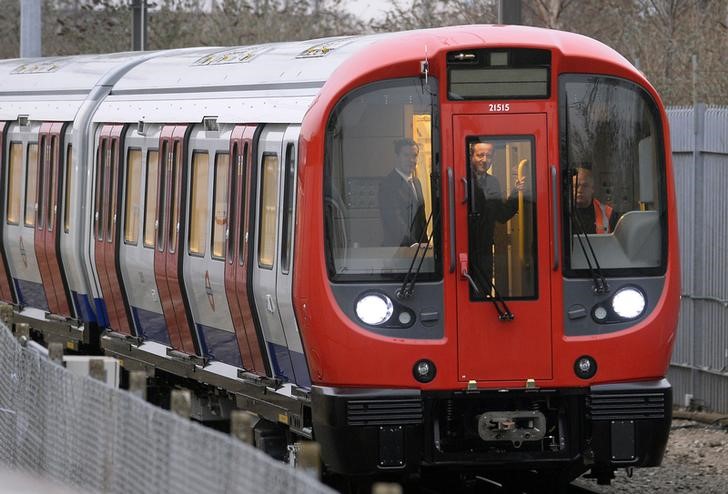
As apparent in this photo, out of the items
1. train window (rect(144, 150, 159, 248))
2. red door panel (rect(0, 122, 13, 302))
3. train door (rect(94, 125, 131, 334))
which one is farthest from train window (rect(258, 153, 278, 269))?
red door panel (rect(0, 122, 13, 302))

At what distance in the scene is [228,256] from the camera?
1242 cm

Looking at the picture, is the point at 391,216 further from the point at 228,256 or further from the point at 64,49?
the point at 64,49

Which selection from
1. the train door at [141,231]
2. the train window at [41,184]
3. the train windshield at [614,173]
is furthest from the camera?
the train window at [41,184]

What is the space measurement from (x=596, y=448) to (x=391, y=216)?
6.02 ft

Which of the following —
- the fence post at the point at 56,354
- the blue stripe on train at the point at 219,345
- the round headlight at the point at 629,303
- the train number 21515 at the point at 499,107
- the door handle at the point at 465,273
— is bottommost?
the blue stripe on train at the point at 219,345

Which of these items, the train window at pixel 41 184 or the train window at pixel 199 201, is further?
the train window at pixel 41 184

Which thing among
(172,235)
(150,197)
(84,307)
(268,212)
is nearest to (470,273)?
(268,212)

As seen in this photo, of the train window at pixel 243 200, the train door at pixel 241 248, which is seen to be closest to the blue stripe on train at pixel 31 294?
the train door at pixel 241 248

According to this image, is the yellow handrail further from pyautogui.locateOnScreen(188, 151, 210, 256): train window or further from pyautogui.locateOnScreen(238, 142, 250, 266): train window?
pyautogui.locateOnScreen(188, 151, 210, 256): train window

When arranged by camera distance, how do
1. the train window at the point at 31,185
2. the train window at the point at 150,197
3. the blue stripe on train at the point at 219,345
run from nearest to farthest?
the blue stripe on train at the point at 219,345 < the train window at the point at 150,197 < the train window at the point at 31,185

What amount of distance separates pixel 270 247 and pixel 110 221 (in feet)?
14.1

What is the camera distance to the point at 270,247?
1153 centimetres

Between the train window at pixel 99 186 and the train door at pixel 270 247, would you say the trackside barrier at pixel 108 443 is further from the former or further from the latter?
the train window at pixel 99 186

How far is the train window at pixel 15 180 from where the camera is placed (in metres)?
18.6
